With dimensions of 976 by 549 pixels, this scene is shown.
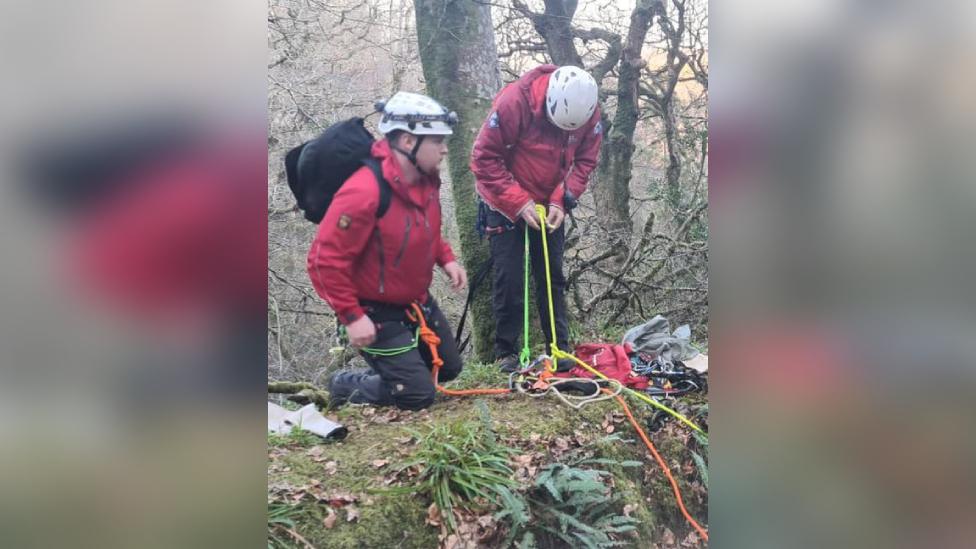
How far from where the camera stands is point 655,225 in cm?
339

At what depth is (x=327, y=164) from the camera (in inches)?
111

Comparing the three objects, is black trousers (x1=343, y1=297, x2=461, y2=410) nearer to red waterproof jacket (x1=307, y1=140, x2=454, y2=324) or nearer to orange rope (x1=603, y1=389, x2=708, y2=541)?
red waterproof jacket (x1=307, y1=140, x2=454, y2=324)

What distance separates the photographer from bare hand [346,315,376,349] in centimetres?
290

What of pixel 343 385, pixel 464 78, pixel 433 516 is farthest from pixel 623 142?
pixel 433 516

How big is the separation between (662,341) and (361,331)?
5.08ft

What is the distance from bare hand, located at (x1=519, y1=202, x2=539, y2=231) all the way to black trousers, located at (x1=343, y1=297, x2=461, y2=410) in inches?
25.3

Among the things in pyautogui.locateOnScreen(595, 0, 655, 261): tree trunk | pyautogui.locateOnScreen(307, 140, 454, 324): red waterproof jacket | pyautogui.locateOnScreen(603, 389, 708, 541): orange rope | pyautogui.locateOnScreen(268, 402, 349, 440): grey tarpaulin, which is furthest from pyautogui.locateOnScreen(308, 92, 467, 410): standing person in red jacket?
pyautogui.locateOnScreen(603, 389, 708, 541): orange rope

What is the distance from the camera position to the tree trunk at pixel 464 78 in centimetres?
300

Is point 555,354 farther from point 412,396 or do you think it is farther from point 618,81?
point 618,81
